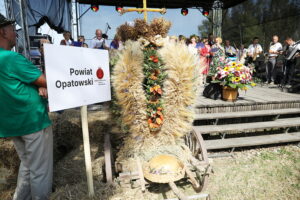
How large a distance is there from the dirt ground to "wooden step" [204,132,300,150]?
155mm

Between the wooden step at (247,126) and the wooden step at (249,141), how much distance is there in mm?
170

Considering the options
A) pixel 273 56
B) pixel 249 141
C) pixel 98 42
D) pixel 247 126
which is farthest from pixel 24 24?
pixel 273 56

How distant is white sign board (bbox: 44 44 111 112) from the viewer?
1.50m

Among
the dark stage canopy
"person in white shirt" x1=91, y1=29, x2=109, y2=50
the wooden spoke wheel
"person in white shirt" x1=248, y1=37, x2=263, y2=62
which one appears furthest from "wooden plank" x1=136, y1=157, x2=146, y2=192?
the dark stage canopy

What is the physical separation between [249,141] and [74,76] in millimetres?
2923

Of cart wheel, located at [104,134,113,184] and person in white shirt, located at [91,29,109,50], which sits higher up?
person in white shirt, located at [91,29,109,50]

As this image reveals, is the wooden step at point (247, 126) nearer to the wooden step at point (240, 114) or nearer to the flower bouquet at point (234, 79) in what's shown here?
the wooden step at point (240, 114)

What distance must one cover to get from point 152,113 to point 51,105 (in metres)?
1.21

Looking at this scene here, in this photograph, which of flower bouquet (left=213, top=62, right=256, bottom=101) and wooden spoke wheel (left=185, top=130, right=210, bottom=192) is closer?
wooden spoke wheel (left=185, top=130, right=210, bottom=192)

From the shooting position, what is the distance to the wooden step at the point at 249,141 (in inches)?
125

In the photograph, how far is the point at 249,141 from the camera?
3320mm

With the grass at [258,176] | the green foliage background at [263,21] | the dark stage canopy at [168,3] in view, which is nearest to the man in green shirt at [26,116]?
the grass at [258,176]

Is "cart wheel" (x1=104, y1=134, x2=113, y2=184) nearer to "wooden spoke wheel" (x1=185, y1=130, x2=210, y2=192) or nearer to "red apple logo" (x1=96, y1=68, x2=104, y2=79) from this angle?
"red apple logo" (x1=96, y1=68, x2=104, y2=79)

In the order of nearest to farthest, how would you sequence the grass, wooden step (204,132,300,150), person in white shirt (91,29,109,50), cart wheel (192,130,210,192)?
cart wheel (192,130,210,192), the grass, wooden step (204,132,300,150), person in white shirt (91,29,109,50)
